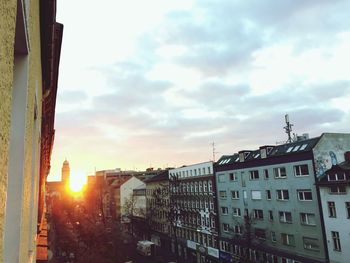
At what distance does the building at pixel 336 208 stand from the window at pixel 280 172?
174 inches

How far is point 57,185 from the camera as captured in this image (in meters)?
149

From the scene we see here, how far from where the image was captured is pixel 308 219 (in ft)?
101

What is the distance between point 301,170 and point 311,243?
656cm

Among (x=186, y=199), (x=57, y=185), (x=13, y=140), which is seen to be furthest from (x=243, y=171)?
(x=57, y=185)

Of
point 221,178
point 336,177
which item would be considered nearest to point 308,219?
point 336,177

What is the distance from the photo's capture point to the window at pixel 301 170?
31.0m

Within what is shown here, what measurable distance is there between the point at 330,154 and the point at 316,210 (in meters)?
5.25

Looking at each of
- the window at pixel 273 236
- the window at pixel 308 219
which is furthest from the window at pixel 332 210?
the window at pixel 273 236

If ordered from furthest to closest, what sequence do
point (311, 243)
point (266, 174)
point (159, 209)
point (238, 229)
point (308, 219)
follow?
point (159, 209) → point (238, 229) → point (266, 174) → point (308, 219) → point (311, 243)

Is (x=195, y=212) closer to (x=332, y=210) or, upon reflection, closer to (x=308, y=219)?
(x=308, y=219)

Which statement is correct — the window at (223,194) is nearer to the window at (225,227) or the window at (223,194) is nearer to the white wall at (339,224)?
the window at (225,227)

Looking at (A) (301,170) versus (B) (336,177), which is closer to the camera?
(B) (336,177)

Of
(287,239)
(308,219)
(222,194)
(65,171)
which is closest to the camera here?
(308,219)

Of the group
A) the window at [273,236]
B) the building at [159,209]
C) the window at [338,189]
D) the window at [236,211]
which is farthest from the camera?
the building at [159,209]
